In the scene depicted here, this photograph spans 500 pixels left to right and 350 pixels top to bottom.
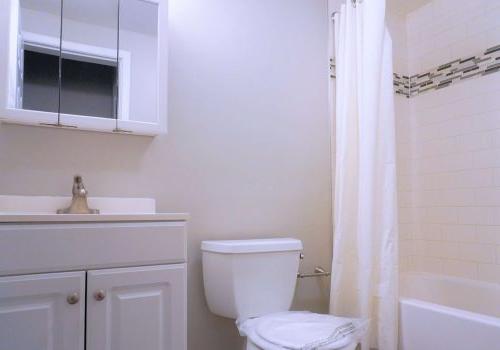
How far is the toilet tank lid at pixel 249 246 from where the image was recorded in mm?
1575

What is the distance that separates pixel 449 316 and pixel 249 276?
2.78ft

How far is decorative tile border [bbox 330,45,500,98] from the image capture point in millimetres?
2146

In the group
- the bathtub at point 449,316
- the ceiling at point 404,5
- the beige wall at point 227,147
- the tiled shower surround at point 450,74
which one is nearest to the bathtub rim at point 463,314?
the bathtub at point 449,316

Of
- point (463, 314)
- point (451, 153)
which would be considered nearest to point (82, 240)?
point (463, 314)

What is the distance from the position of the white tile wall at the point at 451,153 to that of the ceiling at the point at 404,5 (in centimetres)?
4

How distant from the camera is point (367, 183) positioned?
1.74 meters

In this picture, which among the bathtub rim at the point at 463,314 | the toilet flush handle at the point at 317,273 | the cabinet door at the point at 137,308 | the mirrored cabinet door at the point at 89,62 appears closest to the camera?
the cabinet door at the point at 137,308

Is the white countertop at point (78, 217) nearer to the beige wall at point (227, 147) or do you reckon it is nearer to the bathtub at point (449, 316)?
the beige wall at point (227, 147)

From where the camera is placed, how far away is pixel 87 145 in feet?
5.16

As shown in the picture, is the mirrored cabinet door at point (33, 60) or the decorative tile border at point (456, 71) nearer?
the mirrored cabinet door at point (33, 60)

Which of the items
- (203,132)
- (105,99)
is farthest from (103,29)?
(203,132)

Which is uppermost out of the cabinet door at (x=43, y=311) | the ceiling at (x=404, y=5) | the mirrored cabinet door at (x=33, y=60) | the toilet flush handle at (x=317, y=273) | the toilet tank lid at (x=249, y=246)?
the ceiling at (x=404, y=5)

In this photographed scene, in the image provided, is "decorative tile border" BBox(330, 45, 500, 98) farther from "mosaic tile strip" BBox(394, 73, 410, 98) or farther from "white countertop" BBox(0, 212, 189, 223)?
"white countertop" BBox(0, 212, 189, 223)

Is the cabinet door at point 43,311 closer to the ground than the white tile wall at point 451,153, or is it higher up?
closer to the ground
